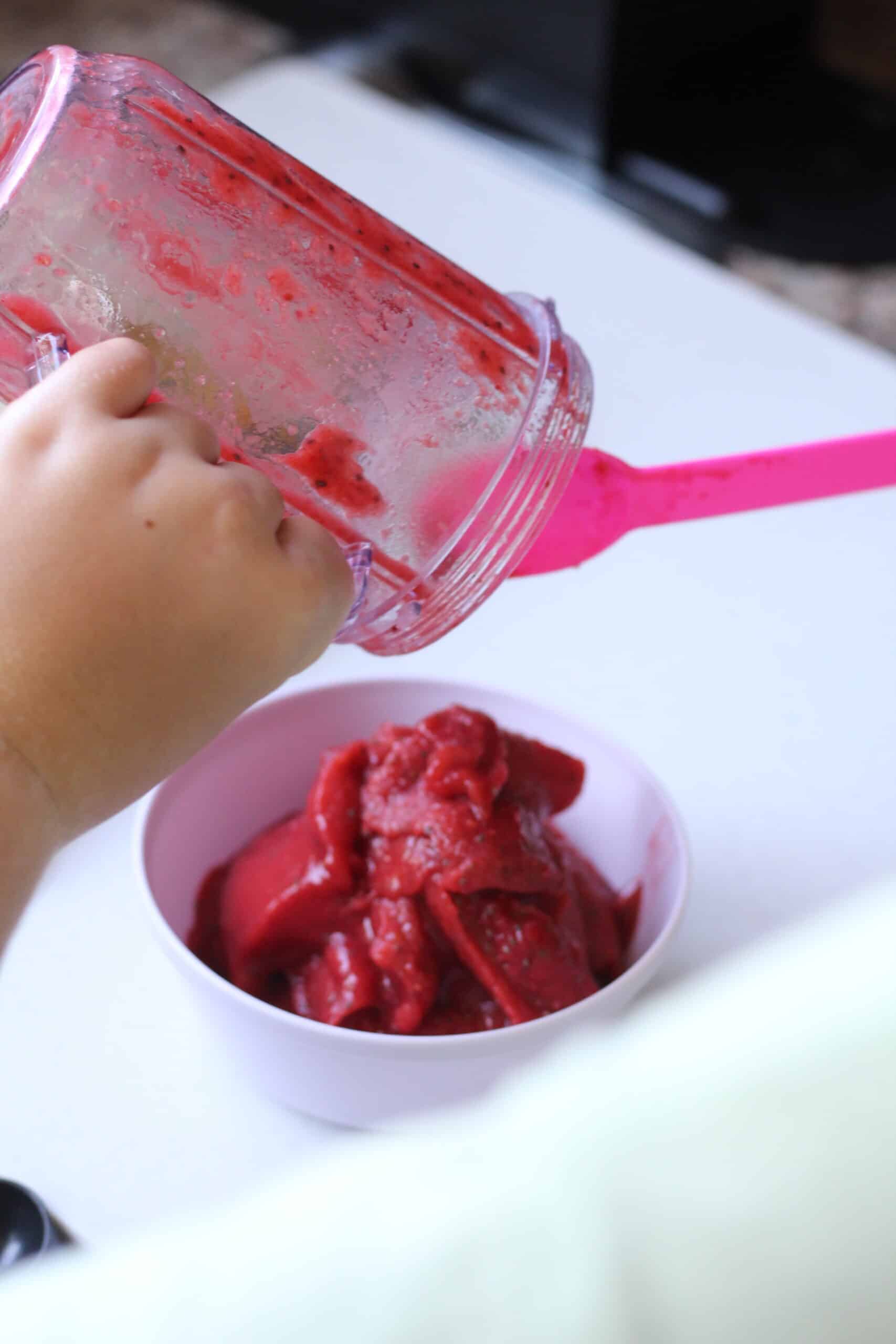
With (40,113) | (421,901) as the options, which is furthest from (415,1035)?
(40,113)

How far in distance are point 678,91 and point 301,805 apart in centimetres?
135

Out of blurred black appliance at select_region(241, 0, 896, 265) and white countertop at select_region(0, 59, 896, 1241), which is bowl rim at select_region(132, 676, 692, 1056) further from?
blurred black appliance at select_region(241, 0, 896, 265)

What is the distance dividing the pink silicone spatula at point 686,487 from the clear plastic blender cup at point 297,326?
0.08 feet

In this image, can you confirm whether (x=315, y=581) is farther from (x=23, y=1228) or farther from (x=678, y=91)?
(x=678, y=91)

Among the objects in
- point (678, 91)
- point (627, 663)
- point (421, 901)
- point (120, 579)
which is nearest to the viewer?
point (120, 579)

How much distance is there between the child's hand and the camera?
0.34 meters

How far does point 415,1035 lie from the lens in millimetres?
422

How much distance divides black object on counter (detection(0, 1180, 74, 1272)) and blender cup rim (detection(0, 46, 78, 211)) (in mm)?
263

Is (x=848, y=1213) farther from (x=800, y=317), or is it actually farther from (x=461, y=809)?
(x=800, y=317)

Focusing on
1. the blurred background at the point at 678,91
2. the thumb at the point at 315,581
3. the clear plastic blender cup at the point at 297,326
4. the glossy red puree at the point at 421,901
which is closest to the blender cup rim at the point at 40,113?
the clear plastic blender cup at the point at 297,326

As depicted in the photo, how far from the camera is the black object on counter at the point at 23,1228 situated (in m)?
0.38

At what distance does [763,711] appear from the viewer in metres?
0.59

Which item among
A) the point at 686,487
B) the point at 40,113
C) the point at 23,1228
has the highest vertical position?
the point at 40,113

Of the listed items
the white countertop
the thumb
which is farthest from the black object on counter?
the thumb
